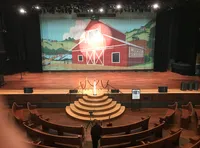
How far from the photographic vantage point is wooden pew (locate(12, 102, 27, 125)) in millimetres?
8406

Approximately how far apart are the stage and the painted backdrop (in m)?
0.70

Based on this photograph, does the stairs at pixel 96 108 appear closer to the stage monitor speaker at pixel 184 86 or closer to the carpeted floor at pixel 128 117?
the carpeted floor at pixel 128 117

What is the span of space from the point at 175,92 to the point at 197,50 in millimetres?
4109

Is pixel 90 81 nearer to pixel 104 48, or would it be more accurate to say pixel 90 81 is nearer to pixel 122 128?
pixel 104 48

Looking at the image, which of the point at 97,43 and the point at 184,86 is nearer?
the point at 184,86

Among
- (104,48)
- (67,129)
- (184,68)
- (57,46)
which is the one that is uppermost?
(57,46)

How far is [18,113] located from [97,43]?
6552mm

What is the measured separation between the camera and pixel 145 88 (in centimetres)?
1098

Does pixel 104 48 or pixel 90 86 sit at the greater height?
pixel 104 48

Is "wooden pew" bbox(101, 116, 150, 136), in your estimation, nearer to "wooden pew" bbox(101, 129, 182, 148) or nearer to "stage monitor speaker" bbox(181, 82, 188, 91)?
"wooden pew" bbox(101, 129, 182, 148)

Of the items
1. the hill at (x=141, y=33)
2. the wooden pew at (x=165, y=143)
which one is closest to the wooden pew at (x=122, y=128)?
the wooden pew at (x=165, y=143)

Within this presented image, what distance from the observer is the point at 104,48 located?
1391cm

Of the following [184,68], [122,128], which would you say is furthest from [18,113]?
[184,68]

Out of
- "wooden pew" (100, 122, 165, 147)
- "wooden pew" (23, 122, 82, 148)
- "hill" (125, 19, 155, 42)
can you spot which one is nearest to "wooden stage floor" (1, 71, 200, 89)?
"hill" (125, 19, 155, 42)
